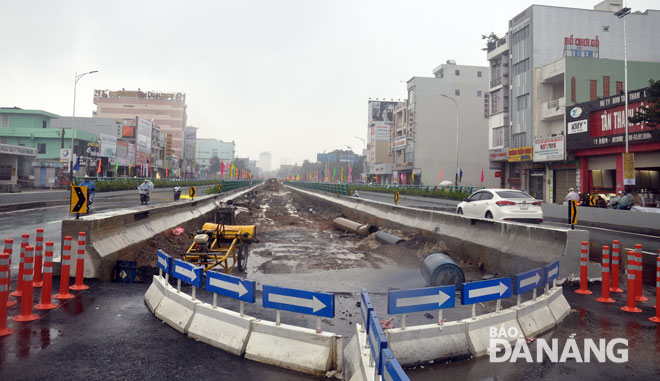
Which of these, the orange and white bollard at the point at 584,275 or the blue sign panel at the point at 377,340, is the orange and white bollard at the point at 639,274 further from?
the blue sign panel at the point at 377,340

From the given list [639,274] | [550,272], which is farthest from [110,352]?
[639,274]

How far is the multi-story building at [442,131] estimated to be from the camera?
266 ft

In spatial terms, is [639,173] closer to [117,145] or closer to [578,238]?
[578,238]

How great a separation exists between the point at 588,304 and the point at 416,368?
4.27 metres

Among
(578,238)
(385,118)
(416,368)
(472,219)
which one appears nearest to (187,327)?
(416,368)

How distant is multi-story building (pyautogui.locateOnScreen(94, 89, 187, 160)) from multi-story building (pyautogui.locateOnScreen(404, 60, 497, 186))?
91.4 meters

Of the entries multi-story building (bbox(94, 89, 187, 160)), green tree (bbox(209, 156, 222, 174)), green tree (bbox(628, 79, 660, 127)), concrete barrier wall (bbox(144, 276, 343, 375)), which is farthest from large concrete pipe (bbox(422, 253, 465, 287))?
green tree (bbox(209, 156, 222, 174))

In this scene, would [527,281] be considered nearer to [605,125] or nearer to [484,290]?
[484,290]

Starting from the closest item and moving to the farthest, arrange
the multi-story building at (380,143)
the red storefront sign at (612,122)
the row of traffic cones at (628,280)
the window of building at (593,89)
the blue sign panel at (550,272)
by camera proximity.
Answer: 1. the blue sign panel at (550,272)
2. the row of traffic cones at (628,280)
3. the red storefront sign at (612,122)
4. the window of building at (593,89)
5. the multi-story building at (380,143)

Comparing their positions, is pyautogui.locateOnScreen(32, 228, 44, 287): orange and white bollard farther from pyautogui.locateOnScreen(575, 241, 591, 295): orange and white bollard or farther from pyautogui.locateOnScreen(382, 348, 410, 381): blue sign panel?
pyautogui.locateOnScreen(575, 241, 591, 295): orange and white bollard

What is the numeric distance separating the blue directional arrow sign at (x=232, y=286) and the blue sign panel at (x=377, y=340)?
1.60 metres

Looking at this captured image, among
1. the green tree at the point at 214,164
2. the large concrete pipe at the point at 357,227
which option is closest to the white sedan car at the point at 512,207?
the large concrete pipe at the point at 357,227

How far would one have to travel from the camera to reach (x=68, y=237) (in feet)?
25.0

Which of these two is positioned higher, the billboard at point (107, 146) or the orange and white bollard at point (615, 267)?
the billboard at point (107, 146)
